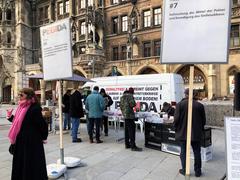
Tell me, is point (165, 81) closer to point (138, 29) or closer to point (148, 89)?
point (148, 89)

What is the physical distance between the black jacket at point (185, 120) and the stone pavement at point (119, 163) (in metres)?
0.94

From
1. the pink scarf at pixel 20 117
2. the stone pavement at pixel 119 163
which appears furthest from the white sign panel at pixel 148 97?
the pink scarf at pixel 20 117

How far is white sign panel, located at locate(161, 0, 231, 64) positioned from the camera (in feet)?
13.7

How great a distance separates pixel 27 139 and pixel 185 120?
3.23 m

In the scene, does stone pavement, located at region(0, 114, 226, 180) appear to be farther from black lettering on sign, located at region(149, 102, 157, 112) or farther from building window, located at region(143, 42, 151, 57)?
building window, located at region(143, 42, 151, 57)

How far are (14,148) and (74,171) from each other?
194 centimetres

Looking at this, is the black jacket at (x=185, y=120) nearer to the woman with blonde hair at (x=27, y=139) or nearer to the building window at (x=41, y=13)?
the woman with blonde hair at (x=27, y=139)

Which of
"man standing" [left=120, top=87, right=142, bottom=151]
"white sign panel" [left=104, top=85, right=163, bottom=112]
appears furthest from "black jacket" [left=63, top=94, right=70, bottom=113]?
"man standing" [left=120, top=87, right=142, bottom=151]

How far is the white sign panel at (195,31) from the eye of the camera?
4172 mm

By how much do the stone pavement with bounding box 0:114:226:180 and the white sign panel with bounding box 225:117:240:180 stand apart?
1872 millimetres

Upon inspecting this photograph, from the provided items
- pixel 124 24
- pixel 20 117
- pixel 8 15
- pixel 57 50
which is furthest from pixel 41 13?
pixel 20 117

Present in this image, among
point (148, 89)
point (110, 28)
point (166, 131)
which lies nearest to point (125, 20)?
point (110, 28)

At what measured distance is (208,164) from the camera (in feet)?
23.8

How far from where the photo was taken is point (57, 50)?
21.4 ft
